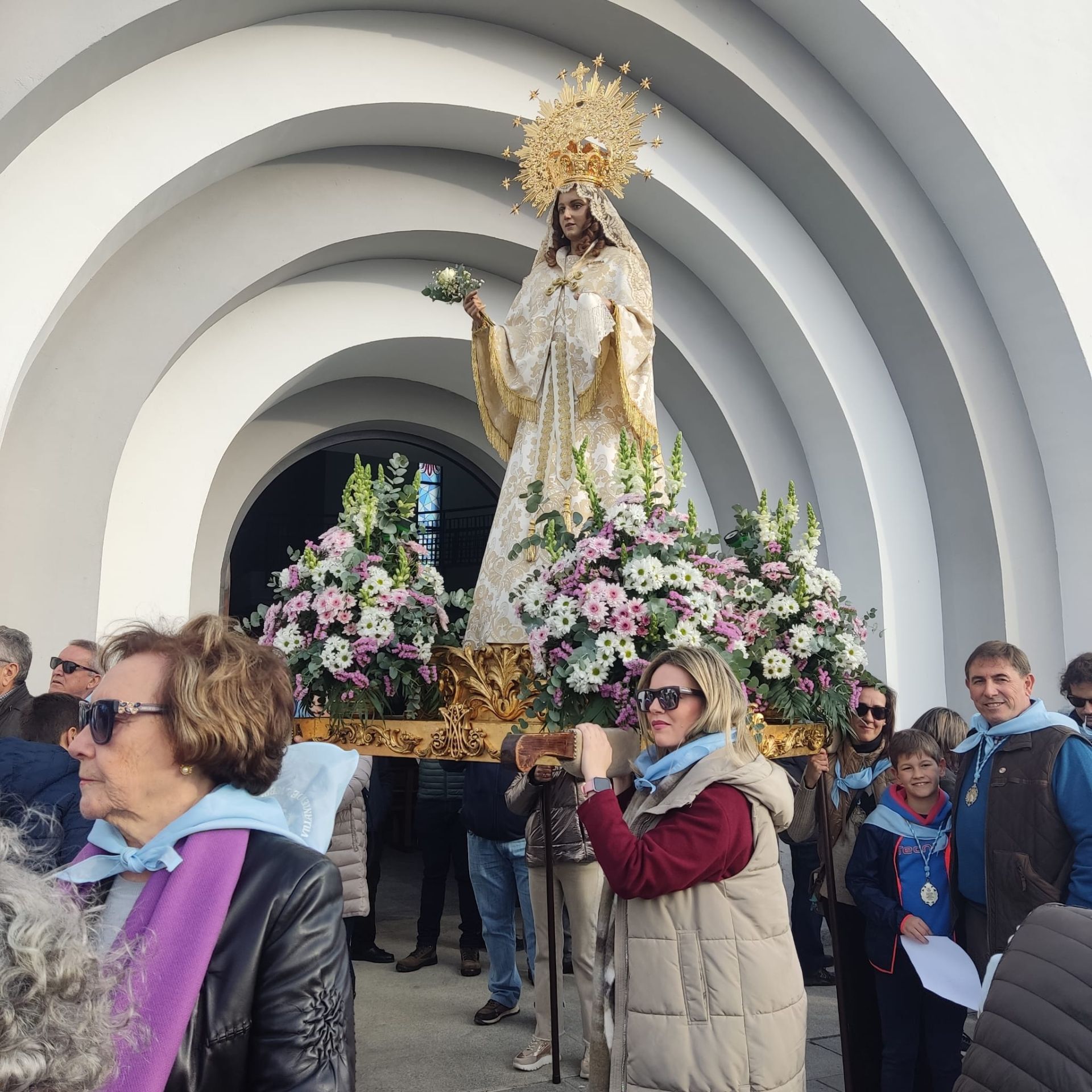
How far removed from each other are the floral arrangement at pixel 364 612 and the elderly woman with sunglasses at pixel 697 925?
138cm

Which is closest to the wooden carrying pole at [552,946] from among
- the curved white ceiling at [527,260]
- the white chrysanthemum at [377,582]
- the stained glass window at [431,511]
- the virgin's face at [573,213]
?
the white chrysanthemum at [377,582]

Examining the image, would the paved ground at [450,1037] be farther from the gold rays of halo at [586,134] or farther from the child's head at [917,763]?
the gold rays of halo at [586,134]

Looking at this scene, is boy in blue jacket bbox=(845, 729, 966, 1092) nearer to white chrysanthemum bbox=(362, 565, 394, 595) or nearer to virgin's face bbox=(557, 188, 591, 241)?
white chrysanthemum bbox=(362, 565, 394, 595)

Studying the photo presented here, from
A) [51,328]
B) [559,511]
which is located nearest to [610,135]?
[559,511]

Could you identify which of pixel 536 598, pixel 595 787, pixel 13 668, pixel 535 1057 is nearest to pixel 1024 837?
pixel 595 787

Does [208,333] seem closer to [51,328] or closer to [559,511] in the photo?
[51,328]

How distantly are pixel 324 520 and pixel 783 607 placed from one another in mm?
13042

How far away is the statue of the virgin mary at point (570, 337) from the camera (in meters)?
4.61

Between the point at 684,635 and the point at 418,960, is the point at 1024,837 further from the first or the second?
the point at 418,960

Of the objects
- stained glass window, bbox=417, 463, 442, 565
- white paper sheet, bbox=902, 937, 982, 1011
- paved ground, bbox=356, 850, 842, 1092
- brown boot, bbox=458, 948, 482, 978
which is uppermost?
stained glass window, bbox=417, 463, 442, 565

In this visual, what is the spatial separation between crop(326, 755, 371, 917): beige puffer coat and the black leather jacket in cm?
262

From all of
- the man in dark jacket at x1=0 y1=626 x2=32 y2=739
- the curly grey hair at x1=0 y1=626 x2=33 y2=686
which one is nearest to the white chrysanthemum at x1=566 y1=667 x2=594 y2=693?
the man in dark jacket at x1=0 y1=626 x2=32 y2=739

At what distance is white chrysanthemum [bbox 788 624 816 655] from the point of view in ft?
13.2

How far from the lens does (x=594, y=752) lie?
282 centimetres
